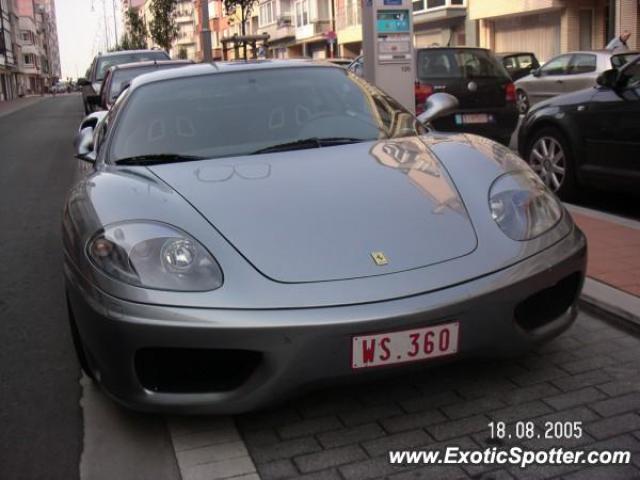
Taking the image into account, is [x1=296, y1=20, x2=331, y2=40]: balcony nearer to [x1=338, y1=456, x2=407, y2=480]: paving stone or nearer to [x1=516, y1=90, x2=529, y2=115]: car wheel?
[x1=516, y1=90, x2=529, y2=115]: car wheel

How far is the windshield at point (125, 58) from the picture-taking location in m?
15.8

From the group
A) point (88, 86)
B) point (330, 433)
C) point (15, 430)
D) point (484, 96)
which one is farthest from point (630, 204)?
point (88, 86)

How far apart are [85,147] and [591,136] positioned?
152 inches

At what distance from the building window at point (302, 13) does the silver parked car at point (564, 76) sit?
34051 mm

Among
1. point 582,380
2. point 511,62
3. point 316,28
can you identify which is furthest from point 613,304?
point 316,28

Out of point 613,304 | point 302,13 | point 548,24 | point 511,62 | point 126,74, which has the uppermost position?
point 302,13

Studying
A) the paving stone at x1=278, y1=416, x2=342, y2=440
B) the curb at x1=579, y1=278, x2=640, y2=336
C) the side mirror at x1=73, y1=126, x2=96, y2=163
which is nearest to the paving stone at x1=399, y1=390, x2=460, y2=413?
the paving stone at x1=278, y1=416, x2=342, y2=440

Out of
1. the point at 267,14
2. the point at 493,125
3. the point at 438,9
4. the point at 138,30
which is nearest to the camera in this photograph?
the point at 493,125

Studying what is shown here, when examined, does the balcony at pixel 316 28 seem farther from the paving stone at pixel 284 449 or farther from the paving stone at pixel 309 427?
the paving stone at pixel 284 449

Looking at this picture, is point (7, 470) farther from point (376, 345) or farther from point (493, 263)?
point (493, 263)

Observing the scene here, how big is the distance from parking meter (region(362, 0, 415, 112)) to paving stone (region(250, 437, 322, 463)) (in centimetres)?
574

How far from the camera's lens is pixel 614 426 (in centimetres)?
271

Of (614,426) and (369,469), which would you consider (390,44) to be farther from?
(369,469)

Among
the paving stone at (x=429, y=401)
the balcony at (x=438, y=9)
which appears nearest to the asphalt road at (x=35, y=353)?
the paving stone at (x=429, y=401)
